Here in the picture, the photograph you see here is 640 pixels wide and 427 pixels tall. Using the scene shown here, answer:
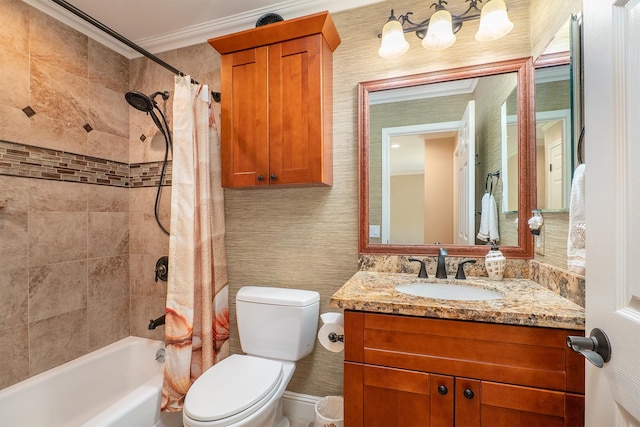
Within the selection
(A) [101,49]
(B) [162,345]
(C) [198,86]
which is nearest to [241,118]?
(C) [198,86]

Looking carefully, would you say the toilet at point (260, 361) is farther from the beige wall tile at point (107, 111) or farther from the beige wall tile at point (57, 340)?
the beige wall tile at point (107, 111)

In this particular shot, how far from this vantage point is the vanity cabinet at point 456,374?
910 millimetres

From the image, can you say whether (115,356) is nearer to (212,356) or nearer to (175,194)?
(212,356)

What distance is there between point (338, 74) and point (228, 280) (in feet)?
4.76

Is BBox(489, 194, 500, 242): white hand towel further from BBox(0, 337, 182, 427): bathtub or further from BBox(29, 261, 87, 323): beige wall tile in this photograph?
BBox(29, 261, 87, 323): beige wall tile

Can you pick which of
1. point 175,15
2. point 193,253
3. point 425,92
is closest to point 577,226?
point 425,92

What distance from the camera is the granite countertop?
→ 920mm

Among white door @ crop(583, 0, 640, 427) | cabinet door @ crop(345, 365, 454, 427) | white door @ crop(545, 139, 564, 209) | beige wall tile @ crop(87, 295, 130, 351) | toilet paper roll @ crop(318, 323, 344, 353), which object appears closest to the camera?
white door @ crop(583, 0, 640, 427)

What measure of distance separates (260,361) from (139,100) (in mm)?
1684

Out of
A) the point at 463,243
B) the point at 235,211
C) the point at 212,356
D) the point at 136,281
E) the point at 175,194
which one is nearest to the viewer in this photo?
the point at 463,243

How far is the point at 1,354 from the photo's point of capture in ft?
4.92

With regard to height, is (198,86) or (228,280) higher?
(198,86)

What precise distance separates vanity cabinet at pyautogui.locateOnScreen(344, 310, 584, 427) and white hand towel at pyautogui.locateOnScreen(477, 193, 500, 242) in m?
0.61

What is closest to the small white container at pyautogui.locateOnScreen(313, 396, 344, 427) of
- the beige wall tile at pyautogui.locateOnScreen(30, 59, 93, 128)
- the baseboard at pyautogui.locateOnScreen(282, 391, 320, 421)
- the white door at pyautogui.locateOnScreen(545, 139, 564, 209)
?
the baseboard at pyautogui.locateOnScreen(282, 391, 320, 421)
